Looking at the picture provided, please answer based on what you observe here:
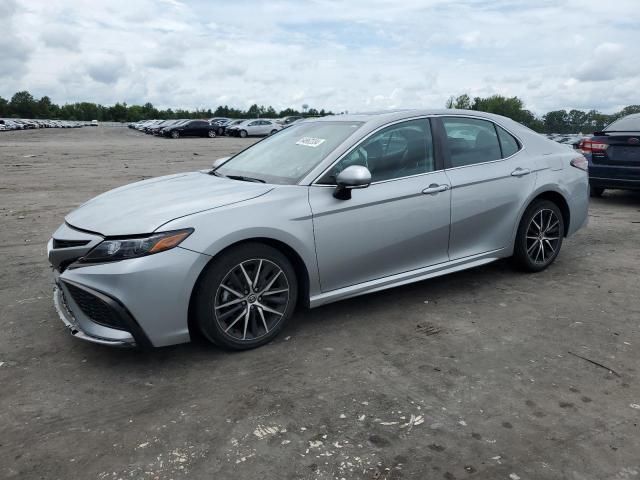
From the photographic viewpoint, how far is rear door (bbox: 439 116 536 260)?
470 cm

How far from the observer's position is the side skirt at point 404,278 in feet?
13.4

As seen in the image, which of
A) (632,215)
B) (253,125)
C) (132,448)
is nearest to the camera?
(132,448)

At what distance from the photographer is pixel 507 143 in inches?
205

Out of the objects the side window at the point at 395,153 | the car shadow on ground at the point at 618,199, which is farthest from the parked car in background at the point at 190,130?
the side window at the point at 395,153

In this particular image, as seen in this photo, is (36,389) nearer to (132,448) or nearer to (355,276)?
(132,448)

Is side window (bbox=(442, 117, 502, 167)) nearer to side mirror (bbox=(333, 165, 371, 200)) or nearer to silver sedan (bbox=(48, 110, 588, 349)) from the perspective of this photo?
silver sedan (bbox=(48, 110, 588, 349))

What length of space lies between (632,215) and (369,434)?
729cm

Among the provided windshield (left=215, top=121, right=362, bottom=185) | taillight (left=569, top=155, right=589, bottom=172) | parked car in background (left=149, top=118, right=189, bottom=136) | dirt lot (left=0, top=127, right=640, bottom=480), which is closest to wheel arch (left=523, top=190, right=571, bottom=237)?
taillight (left=569, top=155, right=589, bottom=172)

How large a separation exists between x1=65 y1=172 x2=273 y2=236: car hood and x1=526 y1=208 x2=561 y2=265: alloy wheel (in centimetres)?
268

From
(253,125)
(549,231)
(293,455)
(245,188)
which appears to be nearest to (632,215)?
(549,231)

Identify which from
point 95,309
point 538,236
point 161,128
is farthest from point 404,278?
point 161,128

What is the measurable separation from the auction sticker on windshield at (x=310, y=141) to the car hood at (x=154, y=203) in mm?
664

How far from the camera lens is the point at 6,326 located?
423 centimetres

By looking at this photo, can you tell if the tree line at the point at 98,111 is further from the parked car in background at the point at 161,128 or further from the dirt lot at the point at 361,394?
the dirt lot at the point at 361,394
